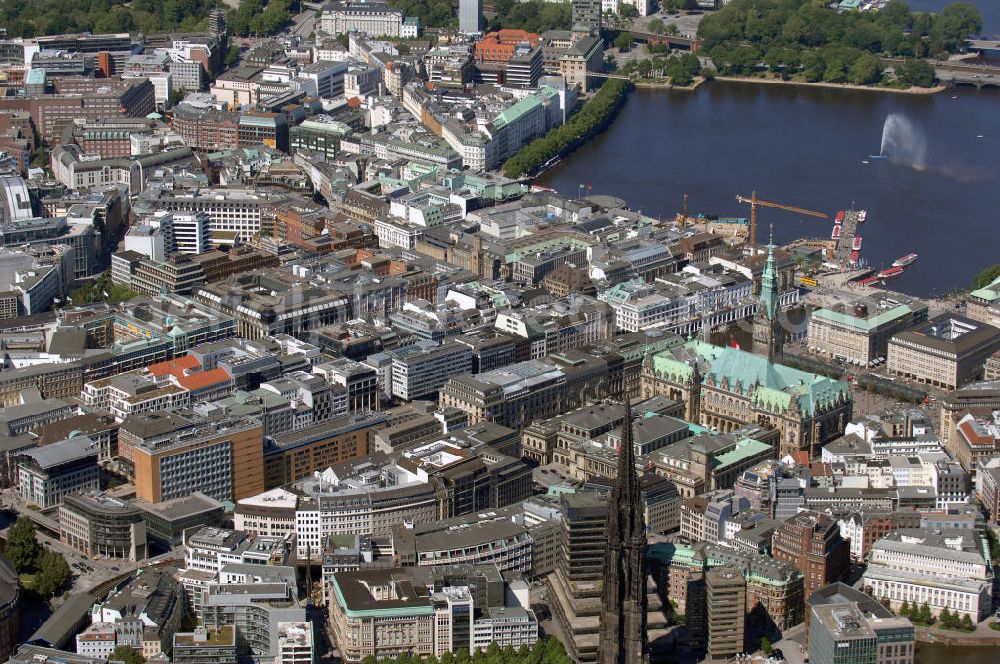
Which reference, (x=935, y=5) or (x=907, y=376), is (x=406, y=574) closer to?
(x=907, y=376)

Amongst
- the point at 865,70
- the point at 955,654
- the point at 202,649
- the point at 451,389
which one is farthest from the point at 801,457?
the point at 865,70

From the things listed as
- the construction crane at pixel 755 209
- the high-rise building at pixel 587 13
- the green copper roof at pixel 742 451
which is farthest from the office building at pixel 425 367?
the high-rise building at pixel 587 13

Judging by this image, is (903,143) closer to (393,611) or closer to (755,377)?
(755,377)

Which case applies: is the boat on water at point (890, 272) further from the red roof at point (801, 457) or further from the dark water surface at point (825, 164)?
the red roof at point (801, 457)

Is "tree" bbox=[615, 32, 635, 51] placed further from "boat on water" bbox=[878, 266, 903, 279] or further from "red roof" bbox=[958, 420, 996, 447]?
"red roof" bbox=[958, 420, 996, 447]

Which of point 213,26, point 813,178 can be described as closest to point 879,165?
point 813,178
